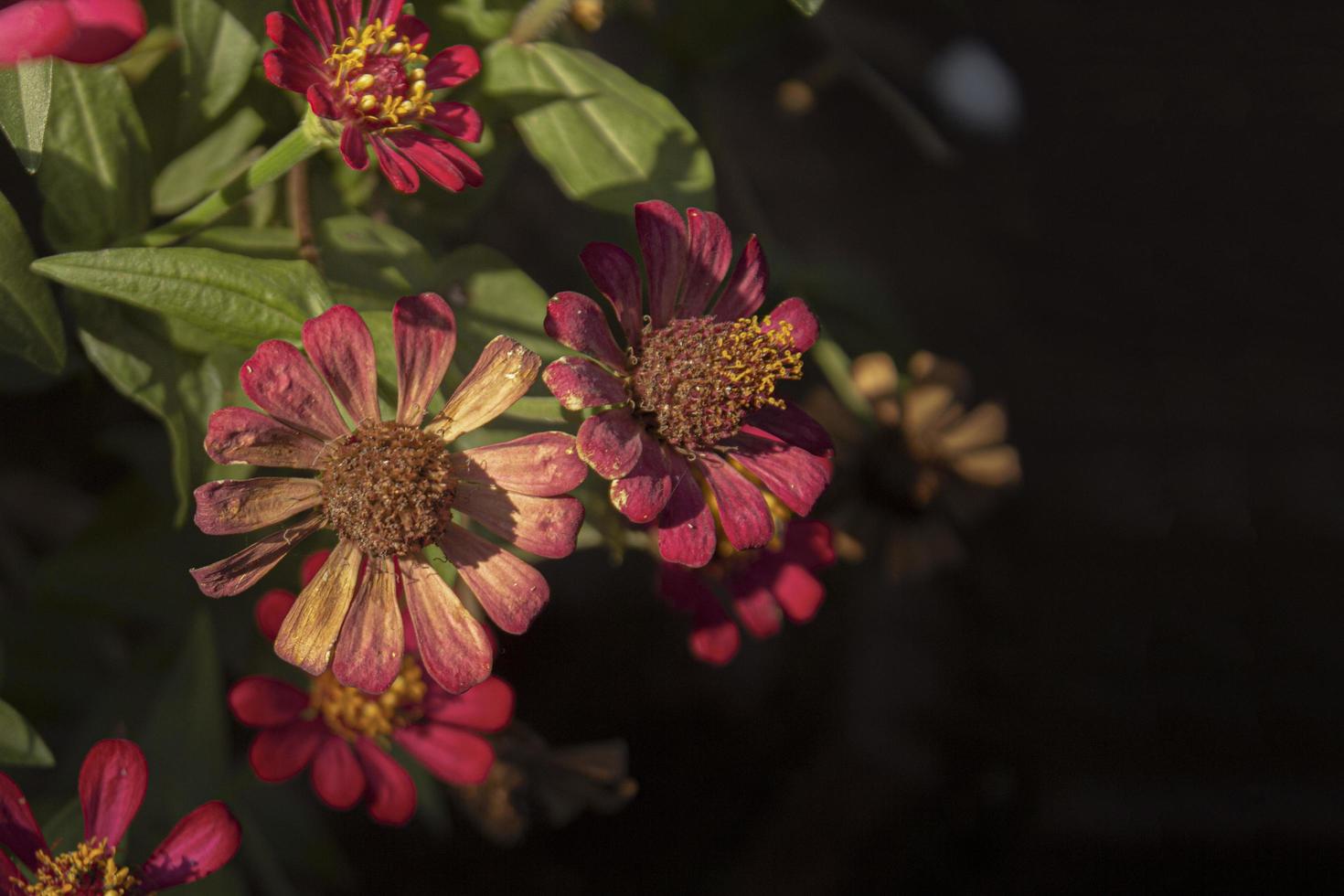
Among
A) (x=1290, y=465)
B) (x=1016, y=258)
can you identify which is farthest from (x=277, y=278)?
(x=1290, y=465)

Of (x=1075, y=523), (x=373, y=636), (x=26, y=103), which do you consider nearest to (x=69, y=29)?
(x=26, y=103)

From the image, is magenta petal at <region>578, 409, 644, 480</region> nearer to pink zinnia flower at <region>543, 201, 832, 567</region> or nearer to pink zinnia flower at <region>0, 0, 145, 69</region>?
pink zinnia flower at <region>543, 201, 832, 567</region>

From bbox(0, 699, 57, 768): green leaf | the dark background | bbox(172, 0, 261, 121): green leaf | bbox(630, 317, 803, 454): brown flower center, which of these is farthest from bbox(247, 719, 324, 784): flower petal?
the dark background

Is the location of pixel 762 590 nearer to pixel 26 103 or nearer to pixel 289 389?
pixel 289 389

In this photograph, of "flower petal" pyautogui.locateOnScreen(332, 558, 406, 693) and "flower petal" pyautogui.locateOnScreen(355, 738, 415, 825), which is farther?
"flower petal" pyautogui.locateOnScreen(355, 738, 415, 825)

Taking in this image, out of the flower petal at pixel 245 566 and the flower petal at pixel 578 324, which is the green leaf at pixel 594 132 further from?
the flower petal at pixel 245 566

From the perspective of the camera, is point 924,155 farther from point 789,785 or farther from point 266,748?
point 266,748

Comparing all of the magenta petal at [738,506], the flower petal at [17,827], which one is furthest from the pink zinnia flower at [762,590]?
the flower petal at [17,827]
